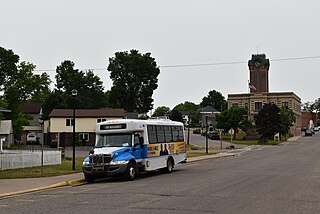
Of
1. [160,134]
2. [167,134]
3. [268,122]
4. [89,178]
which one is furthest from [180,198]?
[268,122]

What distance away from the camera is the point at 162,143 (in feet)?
83.0

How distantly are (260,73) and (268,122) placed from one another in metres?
30.9

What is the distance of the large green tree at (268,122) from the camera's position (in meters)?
81.1

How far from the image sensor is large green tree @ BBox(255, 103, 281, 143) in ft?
266

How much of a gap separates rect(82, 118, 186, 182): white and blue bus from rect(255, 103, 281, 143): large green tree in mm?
56756

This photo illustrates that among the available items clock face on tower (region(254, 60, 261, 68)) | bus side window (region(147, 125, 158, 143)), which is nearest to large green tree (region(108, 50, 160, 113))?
clock face on tower (region(254, 60, 261, 68))

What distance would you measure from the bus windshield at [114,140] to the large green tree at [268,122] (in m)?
60.9

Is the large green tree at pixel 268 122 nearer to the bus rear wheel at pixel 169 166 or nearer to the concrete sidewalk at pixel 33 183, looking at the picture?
the bus rear wheel at pixel 169 166

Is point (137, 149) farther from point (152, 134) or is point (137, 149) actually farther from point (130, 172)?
point (152, 134)

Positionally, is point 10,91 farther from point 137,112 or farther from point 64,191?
point 64,191

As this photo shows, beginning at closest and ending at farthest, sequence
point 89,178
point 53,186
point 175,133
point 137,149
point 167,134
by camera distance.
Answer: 1. point 53,186
2. point 89,178
3. point 137,149
4. point 167,134
5. point 175,133

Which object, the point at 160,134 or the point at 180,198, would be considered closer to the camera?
the point at 180,198

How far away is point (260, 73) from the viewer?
11069cm

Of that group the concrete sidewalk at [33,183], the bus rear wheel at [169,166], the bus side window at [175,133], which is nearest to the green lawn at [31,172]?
the concrete sidewalk at [33,183]
